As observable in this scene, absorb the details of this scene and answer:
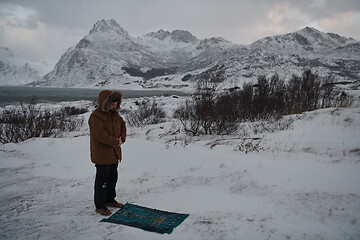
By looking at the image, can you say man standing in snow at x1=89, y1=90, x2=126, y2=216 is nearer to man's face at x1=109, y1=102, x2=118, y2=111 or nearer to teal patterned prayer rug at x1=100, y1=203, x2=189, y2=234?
man's face at x1=109, y1=102, x2=118, y2=111

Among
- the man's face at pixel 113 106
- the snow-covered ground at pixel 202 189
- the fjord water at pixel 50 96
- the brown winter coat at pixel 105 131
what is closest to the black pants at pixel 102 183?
the brown winter coat at pixel 105 131

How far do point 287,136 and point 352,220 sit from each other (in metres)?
5.77

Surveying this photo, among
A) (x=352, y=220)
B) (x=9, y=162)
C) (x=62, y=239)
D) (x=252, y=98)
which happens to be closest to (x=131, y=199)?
(x=62, y=239)

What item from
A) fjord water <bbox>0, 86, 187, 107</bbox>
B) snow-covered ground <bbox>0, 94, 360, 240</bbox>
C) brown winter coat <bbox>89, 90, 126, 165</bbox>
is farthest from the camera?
fjord water <bbox>0, 86, 187, 107</bbox>

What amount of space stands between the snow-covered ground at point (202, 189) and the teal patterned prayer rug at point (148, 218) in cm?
12

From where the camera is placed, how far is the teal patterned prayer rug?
3451 millimetres

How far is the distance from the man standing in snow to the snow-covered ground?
437 mm

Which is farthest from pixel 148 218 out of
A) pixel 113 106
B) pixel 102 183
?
→ pixel 113 106

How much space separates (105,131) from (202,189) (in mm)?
2376

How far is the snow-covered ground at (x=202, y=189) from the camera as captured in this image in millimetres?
3363

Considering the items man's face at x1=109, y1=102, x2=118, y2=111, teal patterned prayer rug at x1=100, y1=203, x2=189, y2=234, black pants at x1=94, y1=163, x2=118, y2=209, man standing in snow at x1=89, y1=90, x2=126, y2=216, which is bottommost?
teal patterned prayer rug at x1=100, y1=203, x2=189, y2=234

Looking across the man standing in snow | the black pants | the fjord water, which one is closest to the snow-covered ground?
the black pants

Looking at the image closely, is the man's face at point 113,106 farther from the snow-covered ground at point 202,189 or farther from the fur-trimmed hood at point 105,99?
the snow-covered ground at point 202,189

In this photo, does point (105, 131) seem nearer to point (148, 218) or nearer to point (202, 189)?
point (148, 218)
